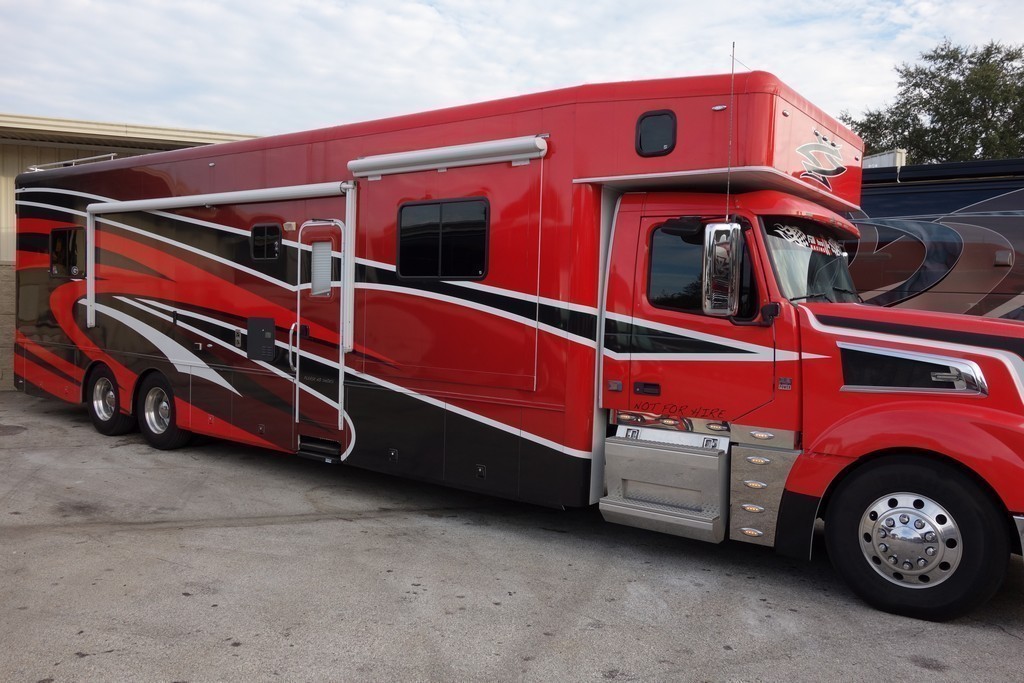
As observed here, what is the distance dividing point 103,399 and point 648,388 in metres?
7.30

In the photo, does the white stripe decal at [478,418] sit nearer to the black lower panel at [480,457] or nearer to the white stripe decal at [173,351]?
the black lower panel at [480,457]

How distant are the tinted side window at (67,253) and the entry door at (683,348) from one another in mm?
7263

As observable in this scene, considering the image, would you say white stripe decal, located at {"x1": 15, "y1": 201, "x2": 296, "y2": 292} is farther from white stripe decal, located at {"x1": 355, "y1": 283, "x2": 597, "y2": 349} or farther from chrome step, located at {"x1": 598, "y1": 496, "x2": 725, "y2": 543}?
chrome step, located at {"x1": 598, "y1": 496, "x2": 725, "y2": 543}

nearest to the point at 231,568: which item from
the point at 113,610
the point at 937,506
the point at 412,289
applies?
the point at 113,610

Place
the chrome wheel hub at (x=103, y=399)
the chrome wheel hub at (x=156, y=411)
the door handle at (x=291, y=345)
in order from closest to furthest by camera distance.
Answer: the door handle at (x=291, y=345) → the chrome wheel hub at (x=156, y=411) → the chrome wheel hub at (x=103, y=399)

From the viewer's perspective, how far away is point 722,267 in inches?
181

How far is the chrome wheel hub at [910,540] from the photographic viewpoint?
4234mm

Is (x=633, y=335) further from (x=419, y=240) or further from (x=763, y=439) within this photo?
(x=419, y=240)

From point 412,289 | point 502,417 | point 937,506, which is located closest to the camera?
point 937,506

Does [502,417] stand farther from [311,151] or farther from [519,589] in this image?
[311,151]

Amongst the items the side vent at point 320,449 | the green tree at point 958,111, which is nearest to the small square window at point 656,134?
the side vent at point 320,449

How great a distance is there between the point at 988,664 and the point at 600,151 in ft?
12.0

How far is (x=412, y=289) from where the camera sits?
20.2 feet

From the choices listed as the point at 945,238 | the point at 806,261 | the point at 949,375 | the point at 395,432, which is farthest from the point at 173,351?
the point at 945,238
